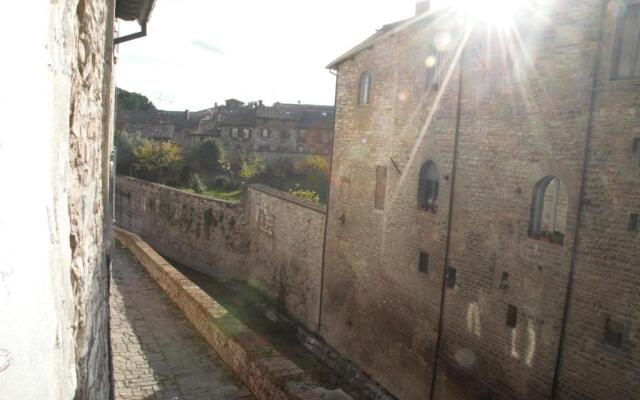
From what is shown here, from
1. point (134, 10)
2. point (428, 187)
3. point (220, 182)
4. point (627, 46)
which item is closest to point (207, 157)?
point (220, 182)

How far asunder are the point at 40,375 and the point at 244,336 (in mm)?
6773

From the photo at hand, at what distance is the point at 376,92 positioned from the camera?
1407 cm

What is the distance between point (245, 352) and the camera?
7.53 meters

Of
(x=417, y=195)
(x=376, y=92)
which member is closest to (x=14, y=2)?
(x=417, y=195)

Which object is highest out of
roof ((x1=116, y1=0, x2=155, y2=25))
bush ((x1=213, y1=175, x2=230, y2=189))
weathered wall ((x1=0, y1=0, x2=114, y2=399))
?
roof ((x1=116, y1=0, x2=155, y2=25))

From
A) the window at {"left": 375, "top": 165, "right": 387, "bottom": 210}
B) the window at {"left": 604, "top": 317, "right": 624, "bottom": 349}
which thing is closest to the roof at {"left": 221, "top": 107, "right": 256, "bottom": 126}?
the window at {"left": 375, "top": 165, "right": 387, "bottom": 210}

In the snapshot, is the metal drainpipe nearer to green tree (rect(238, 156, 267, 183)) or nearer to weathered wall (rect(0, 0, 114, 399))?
weathered wall (rect(0, 0, 114, 399))

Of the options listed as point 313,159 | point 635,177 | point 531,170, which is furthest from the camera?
point 313,159

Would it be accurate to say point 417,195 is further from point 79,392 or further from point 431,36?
point 79,392

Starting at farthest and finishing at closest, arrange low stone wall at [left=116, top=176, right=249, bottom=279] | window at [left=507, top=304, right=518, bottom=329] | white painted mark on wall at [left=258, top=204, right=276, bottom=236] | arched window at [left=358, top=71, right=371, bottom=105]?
low stone wall at [left=116, top=176, right=249, bottom=279] < white painted mark on wall at [left=258, top=204, right=276, bottom=236] < arched window at [left=358, top=71, right=371, bottom=105] < window at [left=507, top=304, right=518, bottom=329]

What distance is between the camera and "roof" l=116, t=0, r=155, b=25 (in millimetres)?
6720

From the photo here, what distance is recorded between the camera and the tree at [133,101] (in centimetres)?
6040

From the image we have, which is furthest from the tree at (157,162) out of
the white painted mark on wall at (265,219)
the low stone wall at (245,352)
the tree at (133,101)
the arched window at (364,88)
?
the tree at (133,101)

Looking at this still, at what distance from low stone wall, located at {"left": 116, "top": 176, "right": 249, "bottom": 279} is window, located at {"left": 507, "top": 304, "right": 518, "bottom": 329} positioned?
1409 cm
